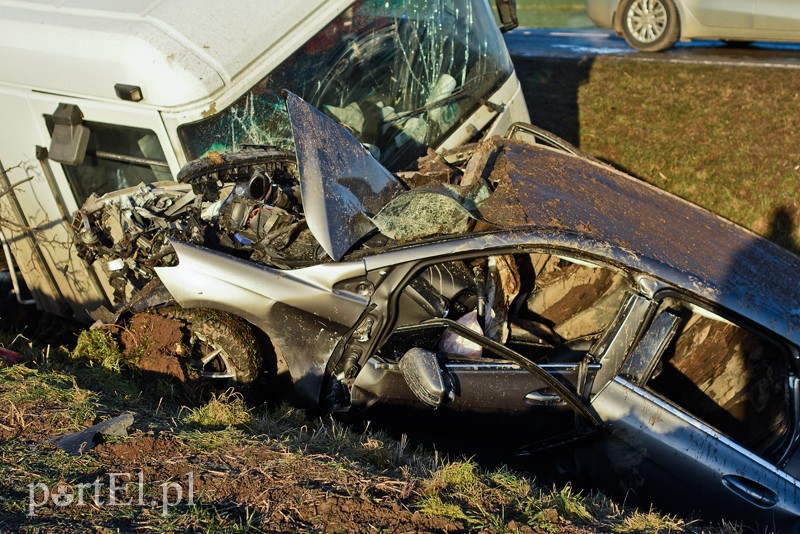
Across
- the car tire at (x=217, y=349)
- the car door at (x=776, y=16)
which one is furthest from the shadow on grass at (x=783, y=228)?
the car tire at (x=217, y=349)

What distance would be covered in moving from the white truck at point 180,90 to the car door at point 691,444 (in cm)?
238

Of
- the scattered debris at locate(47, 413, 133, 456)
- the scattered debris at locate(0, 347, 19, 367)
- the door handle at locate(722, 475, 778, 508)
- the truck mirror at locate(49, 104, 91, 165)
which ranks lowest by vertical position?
the door handle at locate(722, 475, 778, 508)

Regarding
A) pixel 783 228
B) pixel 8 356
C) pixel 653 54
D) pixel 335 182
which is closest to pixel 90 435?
pixel 8 356

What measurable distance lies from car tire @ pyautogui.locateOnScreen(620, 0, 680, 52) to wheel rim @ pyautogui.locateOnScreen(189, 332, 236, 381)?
31.2ft

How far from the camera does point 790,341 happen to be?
3.87 meters

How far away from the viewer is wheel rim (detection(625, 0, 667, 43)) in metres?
12.0

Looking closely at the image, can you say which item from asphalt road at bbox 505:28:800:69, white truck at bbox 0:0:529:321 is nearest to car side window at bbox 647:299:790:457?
white truck at bbox 0:0:529:321

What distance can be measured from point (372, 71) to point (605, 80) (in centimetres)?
588

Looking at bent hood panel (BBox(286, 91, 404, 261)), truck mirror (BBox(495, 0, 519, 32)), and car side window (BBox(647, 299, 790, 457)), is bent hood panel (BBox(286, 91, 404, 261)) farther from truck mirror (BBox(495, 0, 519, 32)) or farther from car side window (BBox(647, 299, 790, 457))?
truck mirror (BBox(495, 0, 519, 32))

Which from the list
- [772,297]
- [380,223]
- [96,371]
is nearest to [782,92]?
[772,297]

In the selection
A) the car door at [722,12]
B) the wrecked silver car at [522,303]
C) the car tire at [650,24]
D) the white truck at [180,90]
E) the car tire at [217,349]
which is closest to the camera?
the wrecked silver car at [522,303]

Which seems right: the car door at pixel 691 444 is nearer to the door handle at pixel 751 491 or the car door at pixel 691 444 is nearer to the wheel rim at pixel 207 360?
the door handle at pixel 751 491

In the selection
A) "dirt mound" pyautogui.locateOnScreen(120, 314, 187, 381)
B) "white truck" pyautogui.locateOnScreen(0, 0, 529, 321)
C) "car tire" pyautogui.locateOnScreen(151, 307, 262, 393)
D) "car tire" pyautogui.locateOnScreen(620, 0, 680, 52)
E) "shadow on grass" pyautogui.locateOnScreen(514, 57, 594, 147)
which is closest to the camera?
"car tire" pyautogui.locateOnScreen(151, 307, 262, 393)

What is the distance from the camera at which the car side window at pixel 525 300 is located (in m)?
4.21
